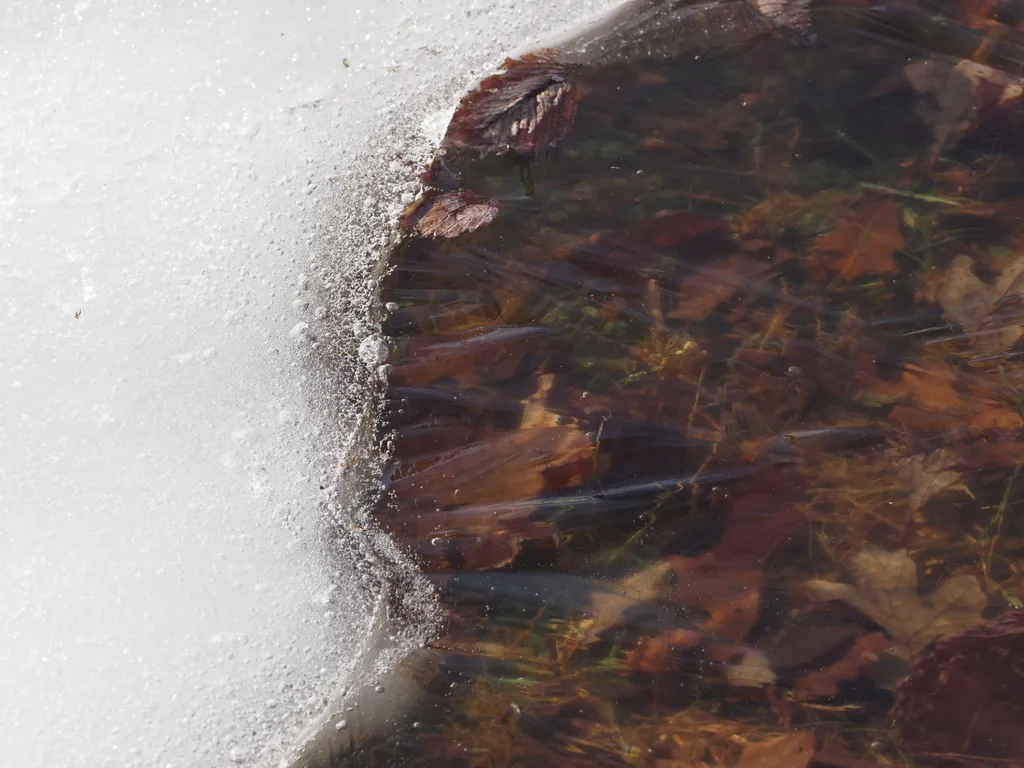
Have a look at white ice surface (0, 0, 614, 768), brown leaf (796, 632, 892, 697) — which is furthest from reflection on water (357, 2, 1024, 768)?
white ice surface (0, 0, 614, 768)

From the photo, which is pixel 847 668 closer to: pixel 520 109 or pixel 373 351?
pixel 373 351

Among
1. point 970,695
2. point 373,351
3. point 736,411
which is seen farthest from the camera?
point 373,351

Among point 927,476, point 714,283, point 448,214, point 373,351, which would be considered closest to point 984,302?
point 927,476

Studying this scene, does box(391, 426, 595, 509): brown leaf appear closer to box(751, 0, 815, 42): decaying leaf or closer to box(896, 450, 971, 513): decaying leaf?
box(896, 450, 971, 513): decaying leaf

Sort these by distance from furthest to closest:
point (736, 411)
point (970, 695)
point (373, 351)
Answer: point (373, 351)
point (736, 411)
point (970, 695)

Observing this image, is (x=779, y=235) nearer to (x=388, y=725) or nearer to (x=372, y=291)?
(x=372, y=291)

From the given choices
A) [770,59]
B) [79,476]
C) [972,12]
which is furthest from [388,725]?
[972,12]

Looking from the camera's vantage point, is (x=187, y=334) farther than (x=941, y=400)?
Yes
